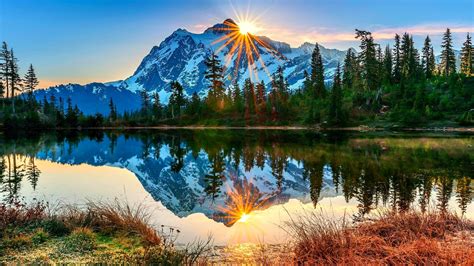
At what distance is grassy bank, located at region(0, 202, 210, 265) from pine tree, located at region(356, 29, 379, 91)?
9964 centimetres

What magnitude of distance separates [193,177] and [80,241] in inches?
698

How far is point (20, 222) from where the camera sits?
1289 cm

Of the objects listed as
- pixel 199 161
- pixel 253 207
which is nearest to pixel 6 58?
pixel 199 161

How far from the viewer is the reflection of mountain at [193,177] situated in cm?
2078

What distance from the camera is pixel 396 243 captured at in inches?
407

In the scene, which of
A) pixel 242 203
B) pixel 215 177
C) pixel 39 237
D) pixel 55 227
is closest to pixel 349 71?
pixel 215 177

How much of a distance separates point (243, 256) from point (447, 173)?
19.6 meters

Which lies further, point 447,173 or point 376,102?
point 376,102

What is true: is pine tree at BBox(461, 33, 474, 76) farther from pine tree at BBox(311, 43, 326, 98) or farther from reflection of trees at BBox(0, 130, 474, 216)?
reflection of trees at BBox(0, 130, 474, 216)

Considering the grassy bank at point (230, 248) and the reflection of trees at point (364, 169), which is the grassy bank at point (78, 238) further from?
the reflection of trees at point (364, 169)

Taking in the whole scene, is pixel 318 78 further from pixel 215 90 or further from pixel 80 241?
pixel 80 241

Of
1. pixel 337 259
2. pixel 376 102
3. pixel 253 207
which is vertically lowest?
pixel 253 207

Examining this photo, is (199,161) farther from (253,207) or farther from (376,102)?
(376,102)

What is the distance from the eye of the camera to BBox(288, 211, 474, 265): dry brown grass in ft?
27.0
